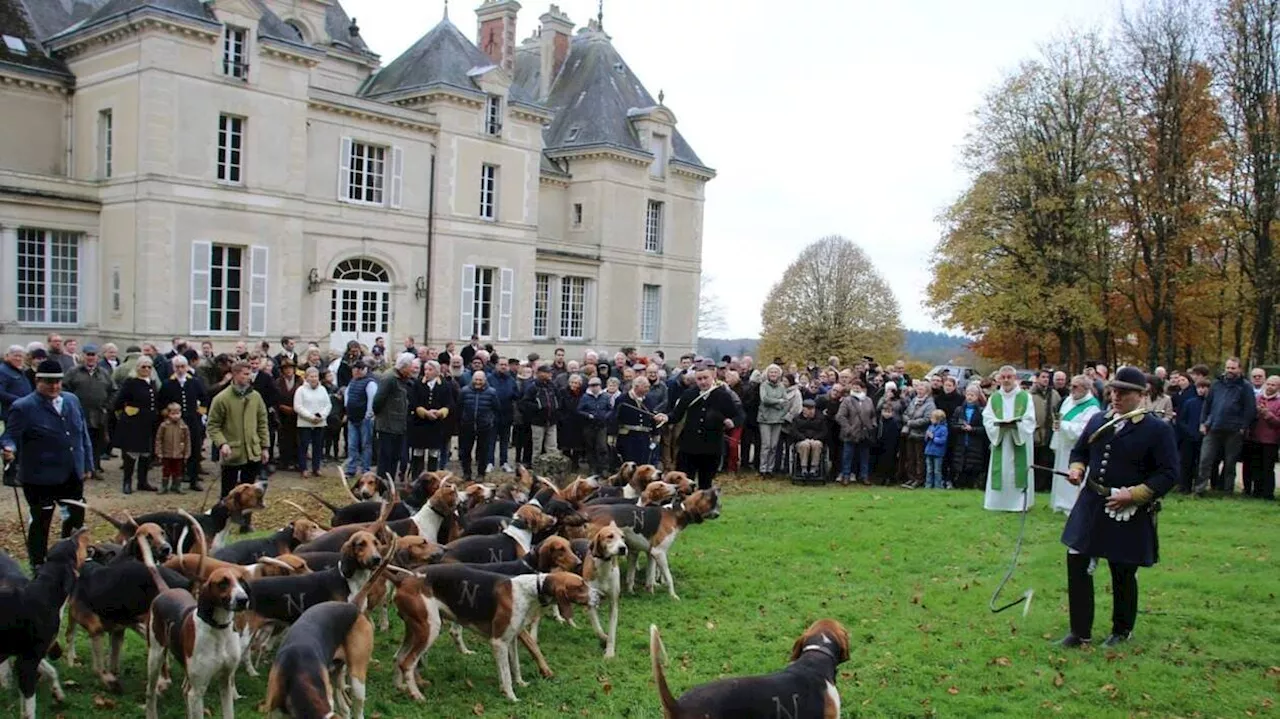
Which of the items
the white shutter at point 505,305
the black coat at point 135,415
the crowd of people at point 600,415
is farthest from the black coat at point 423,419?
the white shutter at point 505,305

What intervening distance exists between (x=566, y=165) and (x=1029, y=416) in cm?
3010

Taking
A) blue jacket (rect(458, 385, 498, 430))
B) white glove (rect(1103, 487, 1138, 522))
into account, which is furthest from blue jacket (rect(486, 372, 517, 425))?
white glove (rect(1103, 487, 1138, 522))

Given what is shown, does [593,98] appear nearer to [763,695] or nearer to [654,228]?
[654,228]

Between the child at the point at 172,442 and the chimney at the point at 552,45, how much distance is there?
33.5 meters

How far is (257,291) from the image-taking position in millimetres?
28297

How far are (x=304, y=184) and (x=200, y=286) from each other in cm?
438

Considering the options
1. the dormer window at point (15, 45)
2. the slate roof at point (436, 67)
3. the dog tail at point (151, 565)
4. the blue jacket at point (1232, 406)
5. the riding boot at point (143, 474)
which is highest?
the slate roof at point (436, 67)

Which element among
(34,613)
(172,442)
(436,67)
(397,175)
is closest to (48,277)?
(397,175)

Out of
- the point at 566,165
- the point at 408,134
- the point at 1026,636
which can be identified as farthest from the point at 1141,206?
the point at 1026,636

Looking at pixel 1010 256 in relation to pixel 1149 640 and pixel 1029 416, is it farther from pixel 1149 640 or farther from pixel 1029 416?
pixel 1149 640

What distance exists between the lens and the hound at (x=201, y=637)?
5.96m

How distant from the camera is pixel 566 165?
41875mm

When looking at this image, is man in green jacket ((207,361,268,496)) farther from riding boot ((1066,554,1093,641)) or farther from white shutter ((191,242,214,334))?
white shutter ((191,242,214,334))

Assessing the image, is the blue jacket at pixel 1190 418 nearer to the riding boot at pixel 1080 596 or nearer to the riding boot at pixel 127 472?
the riding boot at pixel 1080 596
